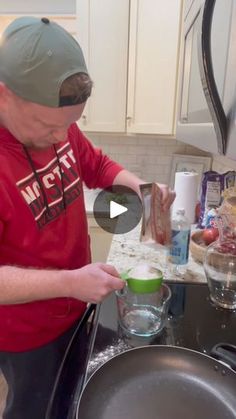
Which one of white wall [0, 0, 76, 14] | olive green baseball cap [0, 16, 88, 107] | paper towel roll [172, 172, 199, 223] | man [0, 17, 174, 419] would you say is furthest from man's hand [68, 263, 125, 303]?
white wall [0, 0, 76, 14]

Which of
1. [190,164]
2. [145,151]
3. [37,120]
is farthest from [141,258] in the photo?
[145,151]

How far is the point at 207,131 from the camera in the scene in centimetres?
64

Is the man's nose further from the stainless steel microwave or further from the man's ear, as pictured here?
the stainless steel microwave

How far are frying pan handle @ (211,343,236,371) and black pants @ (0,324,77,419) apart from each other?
449 mm

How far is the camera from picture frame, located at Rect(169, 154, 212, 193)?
2135mm

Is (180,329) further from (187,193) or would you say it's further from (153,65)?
(153,65)

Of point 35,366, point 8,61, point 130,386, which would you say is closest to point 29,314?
point 35,366

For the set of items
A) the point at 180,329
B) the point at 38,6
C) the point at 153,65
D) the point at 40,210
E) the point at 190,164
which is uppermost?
the point at 38,6

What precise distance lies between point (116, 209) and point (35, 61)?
1508 mm

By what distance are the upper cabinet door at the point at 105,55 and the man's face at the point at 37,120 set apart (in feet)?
4.51

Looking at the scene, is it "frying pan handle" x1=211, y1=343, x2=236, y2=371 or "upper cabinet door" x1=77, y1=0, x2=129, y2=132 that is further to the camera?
"upper cabinet door" x1=77, y1=0, x2=129, y2=132

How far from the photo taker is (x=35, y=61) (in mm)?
566

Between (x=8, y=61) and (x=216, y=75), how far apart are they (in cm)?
37

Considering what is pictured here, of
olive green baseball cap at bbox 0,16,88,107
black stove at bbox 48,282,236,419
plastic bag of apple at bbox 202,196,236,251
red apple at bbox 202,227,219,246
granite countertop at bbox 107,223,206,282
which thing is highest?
olive green baseball cap at bbox 0,16,88,107
